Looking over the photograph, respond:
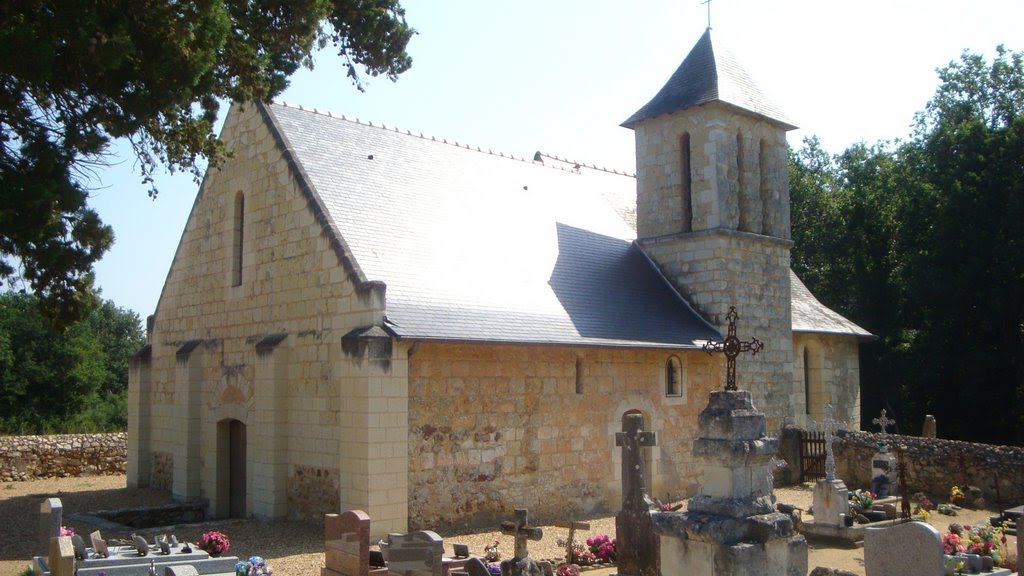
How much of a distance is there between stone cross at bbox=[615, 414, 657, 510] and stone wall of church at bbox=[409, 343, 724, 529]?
3101 mm

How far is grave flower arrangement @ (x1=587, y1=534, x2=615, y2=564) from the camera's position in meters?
11.3

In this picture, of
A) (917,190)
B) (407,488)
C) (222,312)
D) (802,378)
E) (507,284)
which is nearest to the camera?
(407,488)

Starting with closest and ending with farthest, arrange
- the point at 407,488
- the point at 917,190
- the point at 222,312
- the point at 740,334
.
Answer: the point at 407,488 → the point at 222,312 → the point at 740,334 → the point at 917,190

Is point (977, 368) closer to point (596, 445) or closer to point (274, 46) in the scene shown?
point (596, 445)

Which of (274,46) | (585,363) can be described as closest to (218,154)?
(274,46)

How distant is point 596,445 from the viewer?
606 inches

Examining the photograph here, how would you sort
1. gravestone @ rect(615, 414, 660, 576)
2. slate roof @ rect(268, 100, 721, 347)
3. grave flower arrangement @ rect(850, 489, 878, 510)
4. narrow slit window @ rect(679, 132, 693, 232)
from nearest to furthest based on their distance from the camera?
1. gravestone @ rect(615, 414, 660, 576)
2. slate roof @ rect(268, 100, 721, 347)
3. grave flower arrangement @ rect(850, 489, 878, 510)
4. narrow slit window @ rect(679, 132, 693, 232)

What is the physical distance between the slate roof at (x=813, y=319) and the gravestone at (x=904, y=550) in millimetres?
11857

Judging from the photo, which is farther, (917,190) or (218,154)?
(917,190)

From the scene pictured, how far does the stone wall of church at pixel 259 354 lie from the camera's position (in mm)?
13250

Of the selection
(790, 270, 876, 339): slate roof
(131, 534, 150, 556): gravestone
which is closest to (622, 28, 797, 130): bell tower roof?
(790, 270, 876, 339): slate roof

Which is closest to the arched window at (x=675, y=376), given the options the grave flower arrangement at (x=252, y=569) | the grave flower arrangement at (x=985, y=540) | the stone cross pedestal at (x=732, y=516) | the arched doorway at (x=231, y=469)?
the grave flower arrangement at (x=985, y=540)

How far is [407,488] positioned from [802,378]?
1171cm

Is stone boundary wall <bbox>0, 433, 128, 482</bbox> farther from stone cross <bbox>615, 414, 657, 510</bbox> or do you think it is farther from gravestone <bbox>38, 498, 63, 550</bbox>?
stone cross <bbox>615, 414, 657, 510</bbox>
